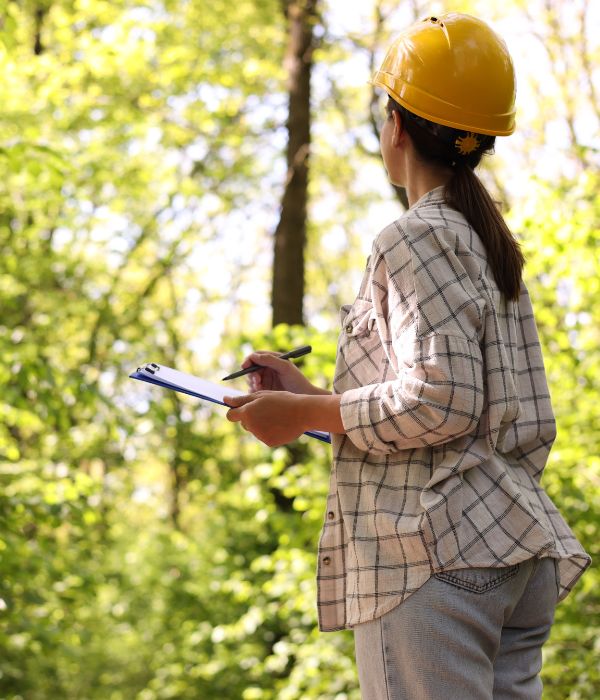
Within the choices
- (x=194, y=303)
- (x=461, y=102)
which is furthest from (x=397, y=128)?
(x=194, y=303)

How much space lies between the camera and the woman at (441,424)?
4.68 ft

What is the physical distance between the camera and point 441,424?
1.43 m

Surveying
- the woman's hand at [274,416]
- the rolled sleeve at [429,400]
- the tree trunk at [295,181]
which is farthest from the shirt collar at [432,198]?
the tree trunk at [295,181]

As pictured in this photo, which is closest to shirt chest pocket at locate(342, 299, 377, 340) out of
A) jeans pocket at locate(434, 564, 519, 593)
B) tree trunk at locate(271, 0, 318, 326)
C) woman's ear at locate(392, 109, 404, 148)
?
woman's ear at locate(392, 109, 404, 148)

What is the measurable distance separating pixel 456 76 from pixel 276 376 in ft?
2.20

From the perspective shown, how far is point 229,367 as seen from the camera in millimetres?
15008

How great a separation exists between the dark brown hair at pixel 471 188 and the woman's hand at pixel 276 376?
1.39ft

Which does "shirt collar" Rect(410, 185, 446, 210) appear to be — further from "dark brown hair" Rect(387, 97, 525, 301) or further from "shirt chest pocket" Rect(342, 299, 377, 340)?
"shirt chest pocket" Rect(342, 299, 377, 340)

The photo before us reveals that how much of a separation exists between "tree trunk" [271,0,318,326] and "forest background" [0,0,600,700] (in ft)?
0.06

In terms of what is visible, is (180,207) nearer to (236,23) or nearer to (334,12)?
(236,23)

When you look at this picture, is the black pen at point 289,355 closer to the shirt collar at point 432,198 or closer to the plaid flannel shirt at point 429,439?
the plaid flannel shirt at point 429,439

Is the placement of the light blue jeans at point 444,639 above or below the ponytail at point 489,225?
below

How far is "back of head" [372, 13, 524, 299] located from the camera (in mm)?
1593

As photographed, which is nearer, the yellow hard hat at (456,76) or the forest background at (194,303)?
the yellow hard hat at (456,76)
